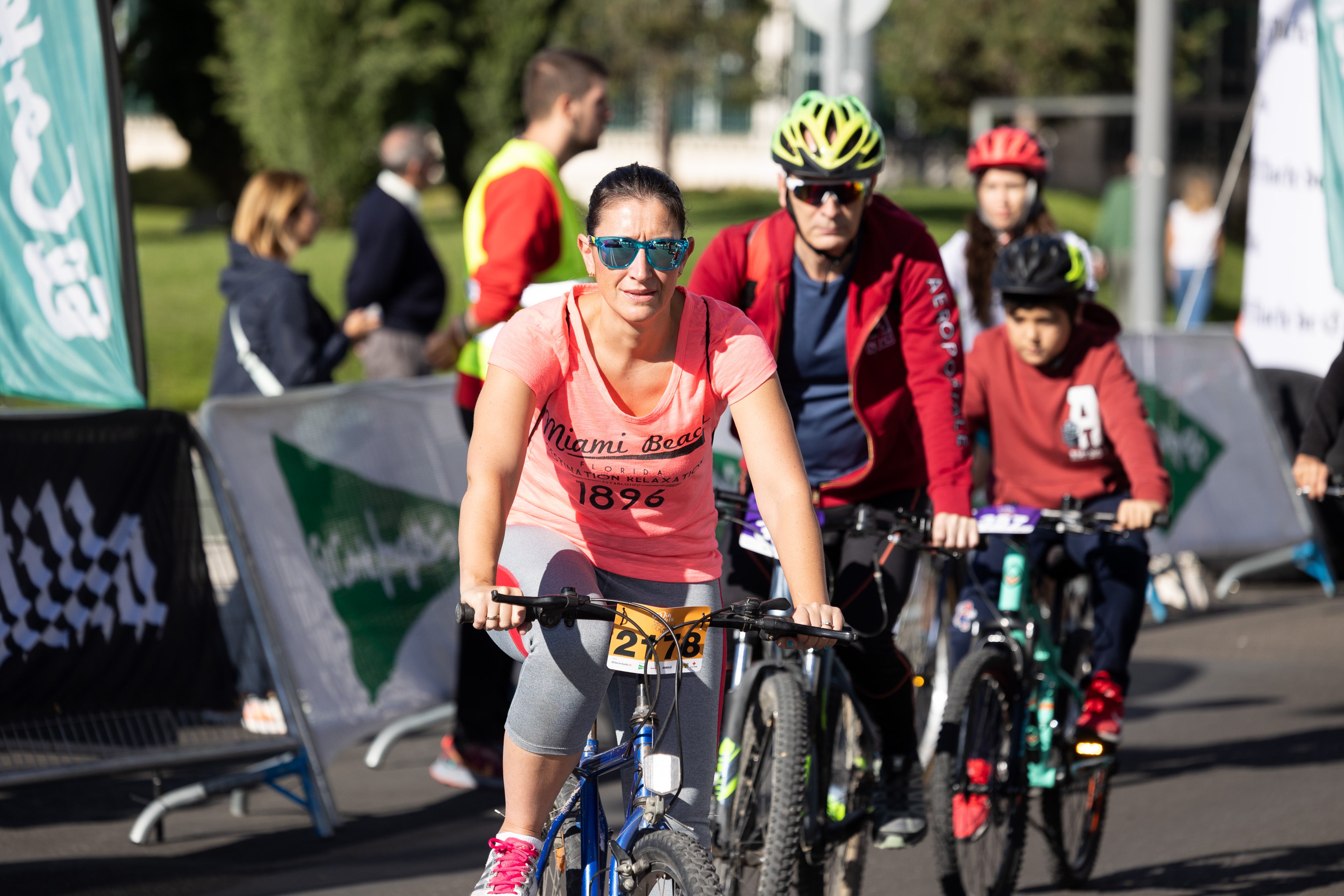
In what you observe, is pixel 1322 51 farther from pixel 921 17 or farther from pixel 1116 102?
pixel 921 17

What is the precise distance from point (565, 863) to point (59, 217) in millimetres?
3482

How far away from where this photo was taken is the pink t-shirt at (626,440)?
11.8 feet

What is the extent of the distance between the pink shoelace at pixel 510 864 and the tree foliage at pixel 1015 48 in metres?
39.7

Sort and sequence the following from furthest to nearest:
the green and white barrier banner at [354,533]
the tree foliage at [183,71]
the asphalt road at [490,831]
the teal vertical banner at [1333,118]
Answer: the tree foliage at [183,71], the teal vertical banner at [1333,118], the green and white barrier banner at [354,533], the asphalt road at [490,831]

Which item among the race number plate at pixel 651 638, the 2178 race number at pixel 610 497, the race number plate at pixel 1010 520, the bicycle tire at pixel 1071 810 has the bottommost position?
the bicycle tire at pixel 1071 810

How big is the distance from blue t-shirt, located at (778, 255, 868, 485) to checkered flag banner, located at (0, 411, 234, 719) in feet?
6.93

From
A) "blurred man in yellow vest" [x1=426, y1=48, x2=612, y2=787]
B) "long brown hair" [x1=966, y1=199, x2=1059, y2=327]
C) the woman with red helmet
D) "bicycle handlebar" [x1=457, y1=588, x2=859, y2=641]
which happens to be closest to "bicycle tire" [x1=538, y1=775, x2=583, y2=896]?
"bicycle handlebar" [x1=457, y1=588, x2=859, y2=641]

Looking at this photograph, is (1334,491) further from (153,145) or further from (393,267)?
(153,145)

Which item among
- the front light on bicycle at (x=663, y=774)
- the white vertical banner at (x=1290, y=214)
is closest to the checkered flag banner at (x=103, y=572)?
the front light on bicycle at (x=663, y=774)

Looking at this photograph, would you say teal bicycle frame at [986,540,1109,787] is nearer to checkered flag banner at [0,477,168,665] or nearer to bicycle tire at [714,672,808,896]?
bicycle tire at [714,672,808,896]

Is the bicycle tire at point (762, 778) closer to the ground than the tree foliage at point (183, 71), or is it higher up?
closer to the ground

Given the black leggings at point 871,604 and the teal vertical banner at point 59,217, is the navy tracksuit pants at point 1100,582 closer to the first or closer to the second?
the black leggings at point 871,604

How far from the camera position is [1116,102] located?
71.3 feet

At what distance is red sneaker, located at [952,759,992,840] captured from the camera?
4.96 m
